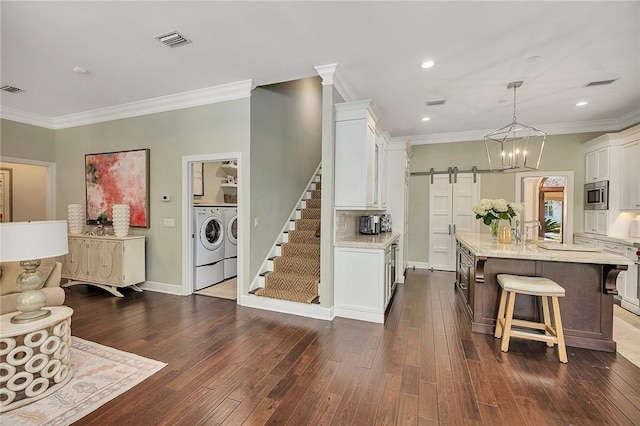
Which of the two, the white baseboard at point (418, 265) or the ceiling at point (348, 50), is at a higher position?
the ceiling at point (348, 50)

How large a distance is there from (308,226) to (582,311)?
355cm

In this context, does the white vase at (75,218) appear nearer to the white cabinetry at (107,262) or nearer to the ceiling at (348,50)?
the white cabinetry at (107,262)

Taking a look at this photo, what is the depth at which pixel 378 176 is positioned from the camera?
14.3 feet

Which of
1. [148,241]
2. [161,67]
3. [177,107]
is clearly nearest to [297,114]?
[177,107]

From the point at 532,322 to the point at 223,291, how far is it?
407cm

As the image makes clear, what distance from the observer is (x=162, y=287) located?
467 centimetres

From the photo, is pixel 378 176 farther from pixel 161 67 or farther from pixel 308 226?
pixel 161 67

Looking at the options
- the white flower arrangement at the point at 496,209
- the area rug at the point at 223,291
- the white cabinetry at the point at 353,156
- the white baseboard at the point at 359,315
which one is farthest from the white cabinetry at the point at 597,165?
the area rug at the point at 223,291

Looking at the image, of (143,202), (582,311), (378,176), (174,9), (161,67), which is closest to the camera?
(174,9)

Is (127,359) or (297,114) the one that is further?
(297,114)

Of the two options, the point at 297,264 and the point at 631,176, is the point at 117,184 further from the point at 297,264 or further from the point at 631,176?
the point at 631,176

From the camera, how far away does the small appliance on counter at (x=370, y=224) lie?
15.2 ft

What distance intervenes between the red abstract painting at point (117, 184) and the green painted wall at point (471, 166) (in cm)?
526

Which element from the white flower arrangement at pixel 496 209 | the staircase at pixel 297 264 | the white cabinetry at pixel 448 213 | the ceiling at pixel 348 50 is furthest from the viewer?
the white cabinetry at pixel 448 213
